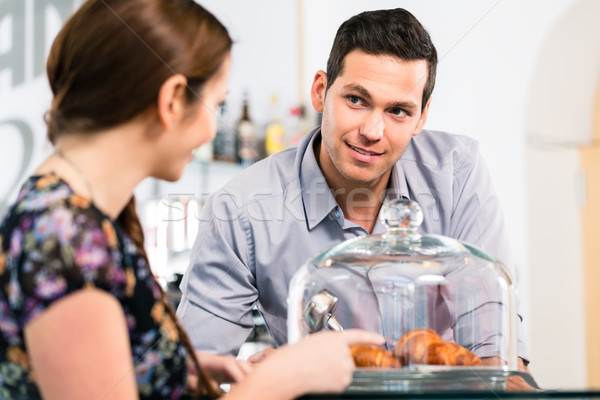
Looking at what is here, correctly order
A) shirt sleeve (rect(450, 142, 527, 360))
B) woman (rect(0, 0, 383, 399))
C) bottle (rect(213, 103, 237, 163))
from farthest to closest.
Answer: bottle (rect(213, 103, 237, 163)) < shirt sleeve (rect(450, 142, 527, 360)) < woman (rect(0, 0, 383, 399))

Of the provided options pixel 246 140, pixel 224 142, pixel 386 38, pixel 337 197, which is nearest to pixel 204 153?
pixel 224 142

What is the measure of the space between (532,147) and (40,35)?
6.30ft

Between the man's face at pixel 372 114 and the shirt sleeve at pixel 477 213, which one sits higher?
the man's face at pixel 372 114

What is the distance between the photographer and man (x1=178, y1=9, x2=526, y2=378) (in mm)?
1258

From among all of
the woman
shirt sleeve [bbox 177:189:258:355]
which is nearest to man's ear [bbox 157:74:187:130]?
the woman

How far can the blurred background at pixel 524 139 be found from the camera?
2674mm

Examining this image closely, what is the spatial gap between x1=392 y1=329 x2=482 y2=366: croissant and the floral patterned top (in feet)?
0.75

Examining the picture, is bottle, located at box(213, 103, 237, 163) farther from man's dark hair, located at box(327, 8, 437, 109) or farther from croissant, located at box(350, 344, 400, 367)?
croissant, located at box(350, 344, 400, 367)

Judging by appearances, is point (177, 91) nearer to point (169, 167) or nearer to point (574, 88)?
point (169, 167)

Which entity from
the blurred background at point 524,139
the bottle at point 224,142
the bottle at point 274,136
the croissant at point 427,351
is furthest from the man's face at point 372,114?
the bottle at point 274,136

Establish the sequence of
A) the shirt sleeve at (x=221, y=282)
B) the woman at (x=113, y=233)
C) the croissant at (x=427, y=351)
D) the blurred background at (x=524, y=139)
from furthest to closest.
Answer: the blurred background at (x=524, y=139)
the shirt sleeve at (x=221, y=282)
the croissant at (x=427, y=351)
the woman at (x=113, y=233)

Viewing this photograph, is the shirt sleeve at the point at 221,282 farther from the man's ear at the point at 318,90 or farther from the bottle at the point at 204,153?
the bottle at the point at 204,153

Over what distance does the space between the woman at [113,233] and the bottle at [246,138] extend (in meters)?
2.16

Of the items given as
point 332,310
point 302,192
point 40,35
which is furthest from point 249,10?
point 332,310
